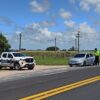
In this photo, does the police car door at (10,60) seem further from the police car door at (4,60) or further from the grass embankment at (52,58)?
the grass embankment at (52,58)

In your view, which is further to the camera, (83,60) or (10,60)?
(83,60)

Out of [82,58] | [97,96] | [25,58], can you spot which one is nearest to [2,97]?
[97,96]

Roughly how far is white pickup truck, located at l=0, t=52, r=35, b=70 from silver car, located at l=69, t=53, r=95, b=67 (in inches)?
322

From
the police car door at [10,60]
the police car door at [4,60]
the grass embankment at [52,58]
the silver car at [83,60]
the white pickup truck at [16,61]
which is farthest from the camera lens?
the grass embankment at [52,58]

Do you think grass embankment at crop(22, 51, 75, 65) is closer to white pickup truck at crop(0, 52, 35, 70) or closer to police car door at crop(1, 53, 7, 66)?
police car door at crop(1, 53, 7, 66)

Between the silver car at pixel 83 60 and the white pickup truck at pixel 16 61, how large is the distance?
818cm

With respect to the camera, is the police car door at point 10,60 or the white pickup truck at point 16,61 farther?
the police car door at point 10,60

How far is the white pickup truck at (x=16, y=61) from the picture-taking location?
3809 cm

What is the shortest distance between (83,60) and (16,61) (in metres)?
10.2

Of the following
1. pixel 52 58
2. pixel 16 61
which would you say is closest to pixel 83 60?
pixel 16 61

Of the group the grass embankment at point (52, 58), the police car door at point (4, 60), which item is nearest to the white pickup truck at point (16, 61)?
the police car door at point (4, 60)

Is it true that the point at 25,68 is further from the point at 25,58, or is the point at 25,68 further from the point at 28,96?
the point at 28,96

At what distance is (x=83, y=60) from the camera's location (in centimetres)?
4600

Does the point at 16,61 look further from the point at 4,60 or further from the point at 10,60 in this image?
the point at 4,60
